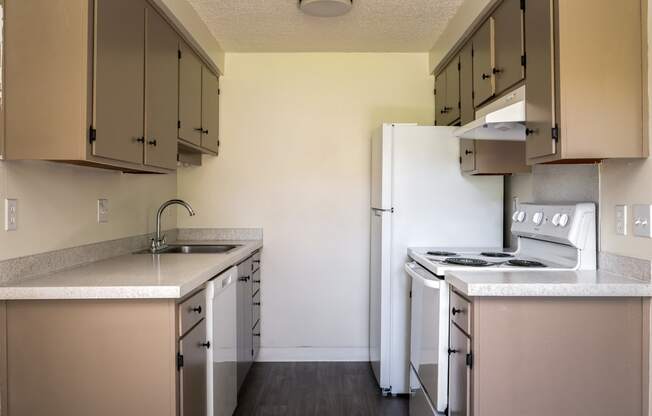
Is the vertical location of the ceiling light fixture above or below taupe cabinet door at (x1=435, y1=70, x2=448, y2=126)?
above

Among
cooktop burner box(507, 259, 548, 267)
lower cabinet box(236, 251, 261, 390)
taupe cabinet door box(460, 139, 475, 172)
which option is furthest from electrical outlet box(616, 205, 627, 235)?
lower cabinet box(236, 251, 261, 390)

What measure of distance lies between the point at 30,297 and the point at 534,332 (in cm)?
175

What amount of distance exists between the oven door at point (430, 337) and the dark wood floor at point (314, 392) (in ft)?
1.43

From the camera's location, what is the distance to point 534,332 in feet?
5.24

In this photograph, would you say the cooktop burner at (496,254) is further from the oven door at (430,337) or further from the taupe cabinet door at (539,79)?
the taupe cabinet door at (539,79)

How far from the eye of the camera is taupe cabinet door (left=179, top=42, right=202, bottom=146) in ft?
8.52

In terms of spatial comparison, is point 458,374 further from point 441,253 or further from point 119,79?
point 119,79

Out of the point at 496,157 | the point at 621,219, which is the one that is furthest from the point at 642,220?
the point at 496,157

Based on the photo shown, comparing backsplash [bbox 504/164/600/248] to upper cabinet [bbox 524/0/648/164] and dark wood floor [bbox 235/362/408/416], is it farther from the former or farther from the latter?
dark wood floor [bbox 235/362/408/416]

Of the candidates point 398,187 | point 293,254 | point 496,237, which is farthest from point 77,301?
point 496,237

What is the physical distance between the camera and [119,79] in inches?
71.3

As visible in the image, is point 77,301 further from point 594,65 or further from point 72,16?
point 594,65

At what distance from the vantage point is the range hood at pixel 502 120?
6.15 ft

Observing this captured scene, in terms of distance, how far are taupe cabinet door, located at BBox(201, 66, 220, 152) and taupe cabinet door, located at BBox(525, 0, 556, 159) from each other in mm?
2043
